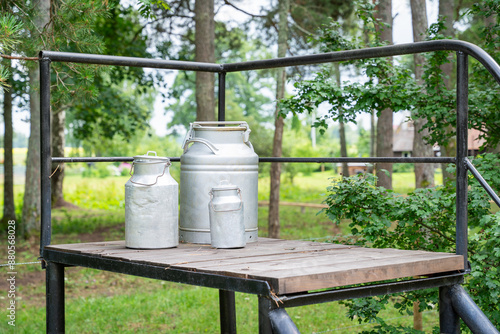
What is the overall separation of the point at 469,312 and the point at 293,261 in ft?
2.31

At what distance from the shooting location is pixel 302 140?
30.3 metres

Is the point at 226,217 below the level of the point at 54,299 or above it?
above

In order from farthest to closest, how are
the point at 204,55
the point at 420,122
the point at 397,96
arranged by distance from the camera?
1. the point at 204,55
2. the point at 420,122
3. the point at 397,96

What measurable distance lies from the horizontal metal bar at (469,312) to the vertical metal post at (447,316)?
0.06 ft

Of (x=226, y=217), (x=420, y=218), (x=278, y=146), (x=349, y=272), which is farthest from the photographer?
(x=278, y=146)

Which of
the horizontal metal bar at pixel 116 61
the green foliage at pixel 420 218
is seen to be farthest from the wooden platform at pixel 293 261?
the green foliage at pixel 420 218

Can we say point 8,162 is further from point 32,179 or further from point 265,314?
point 265,314

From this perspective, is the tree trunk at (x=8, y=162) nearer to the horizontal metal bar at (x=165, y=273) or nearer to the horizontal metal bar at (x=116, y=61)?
the horizontal metal bar at (x=116, y=61)

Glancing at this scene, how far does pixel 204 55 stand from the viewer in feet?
27.8

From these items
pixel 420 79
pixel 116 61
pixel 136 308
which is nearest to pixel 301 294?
pixel 116 61

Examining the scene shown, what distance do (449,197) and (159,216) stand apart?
2.01 m

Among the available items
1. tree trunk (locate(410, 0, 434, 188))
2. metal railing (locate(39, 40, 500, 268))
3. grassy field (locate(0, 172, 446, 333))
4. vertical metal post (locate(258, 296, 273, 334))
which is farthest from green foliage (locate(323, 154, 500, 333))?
tree trunk (locate(410, 0, 434, 188))

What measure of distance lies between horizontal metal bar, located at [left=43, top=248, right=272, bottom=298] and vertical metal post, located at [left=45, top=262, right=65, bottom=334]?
0.05 metres

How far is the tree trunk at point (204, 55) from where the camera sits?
825 centimetres
